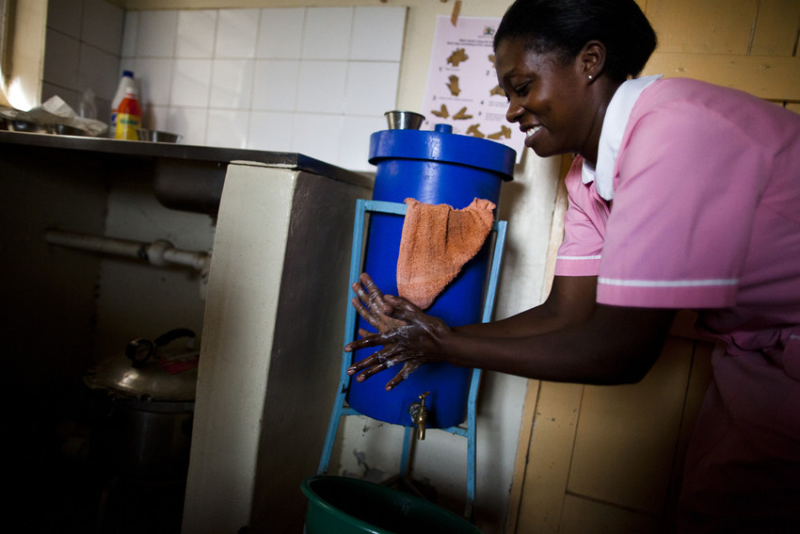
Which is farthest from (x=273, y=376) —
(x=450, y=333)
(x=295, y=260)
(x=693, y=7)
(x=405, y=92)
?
(x=693, y=7)

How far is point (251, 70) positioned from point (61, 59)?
0.76 m

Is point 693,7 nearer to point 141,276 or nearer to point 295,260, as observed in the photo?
point 295,260

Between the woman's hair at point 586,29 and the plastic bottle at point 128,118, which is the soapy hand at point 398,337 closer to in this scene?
the woman's hair at point 586,29

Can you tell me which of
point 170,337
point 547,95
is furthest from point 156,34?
point 547,95

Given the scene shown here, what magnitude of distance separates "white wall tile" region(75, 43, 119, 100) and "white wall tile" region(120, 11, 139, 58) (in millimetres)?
58

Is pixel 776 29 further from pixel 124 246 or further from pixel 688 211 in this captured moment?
pixel 124 246

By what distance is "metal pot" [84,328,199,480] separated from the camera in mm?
1384

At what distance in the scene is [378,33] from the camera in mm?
1650

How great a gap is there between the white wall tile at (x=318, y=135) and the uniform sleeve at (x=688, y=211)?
1.28 metres

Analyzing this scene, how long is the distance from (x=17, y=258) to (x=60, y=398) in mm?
595

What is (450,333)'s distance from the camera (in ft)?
2.70

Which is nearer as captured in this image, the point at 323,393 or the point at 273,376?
the point at 273,376

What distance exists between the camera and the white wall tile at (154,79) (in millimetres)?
1952

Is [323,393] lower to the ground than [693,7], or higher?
lower
